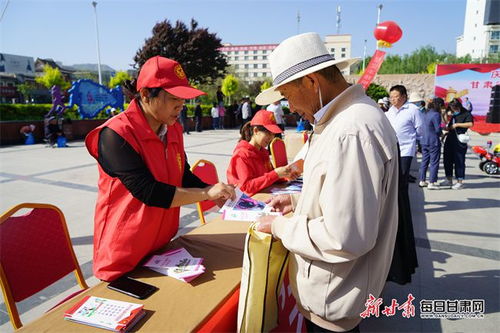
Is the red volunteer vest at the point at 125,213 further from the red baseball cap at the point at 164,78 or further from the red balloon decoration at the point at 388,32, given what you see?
the red balloon decoration at the point at 388,32

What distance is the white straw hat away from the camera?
1163mm

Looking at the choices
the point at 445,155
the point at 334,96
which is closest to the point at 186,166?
the point at 334,96

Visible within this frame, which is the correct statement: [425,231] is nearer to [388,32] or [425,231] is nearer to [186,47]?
[388,32]

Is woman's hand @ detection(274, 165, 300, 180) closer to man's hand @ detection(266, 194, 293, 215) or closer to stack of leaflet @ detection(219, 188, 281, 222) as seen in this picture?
stack of leaflet @ detection(219, 188, 281, 222)

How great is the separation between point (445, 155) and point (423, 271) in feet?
13.5

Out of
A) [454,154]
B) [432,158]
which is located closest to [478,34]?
[454,154]

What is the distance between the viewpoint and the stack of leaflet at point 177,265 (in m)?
1.45

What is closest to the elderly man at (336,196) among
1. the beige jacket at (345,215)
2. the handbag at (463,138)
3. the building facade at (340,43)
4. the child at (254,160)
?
the beige jacket at (345,215)

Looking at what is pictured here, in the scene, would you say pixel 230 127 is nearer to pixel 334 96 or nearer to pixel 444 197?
pixel 444 197

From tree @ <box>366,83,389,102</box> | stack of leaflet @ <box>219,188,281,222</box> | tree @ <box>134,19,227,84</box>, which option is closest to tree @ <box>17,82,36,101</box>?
tree @ <box>134,19,227,84</box>

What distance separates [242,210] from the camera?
2102mm

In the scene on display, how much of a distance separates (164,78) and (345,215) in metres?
1.07

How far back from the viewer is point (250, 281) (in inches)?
49.3

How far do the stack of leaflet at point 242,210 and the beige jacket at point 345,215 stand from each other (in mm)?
790
